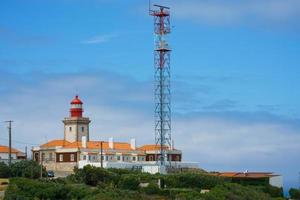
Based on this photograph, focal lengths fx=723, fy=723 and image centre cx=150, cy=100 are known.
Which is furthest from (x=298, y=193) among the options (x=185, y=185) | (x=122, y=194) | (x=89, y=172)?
(x=122, y=194)

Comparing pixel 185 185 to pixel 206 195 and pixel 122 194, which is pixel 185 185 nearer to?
pixel 206 195

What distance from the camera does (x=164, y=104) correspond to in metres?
71.4

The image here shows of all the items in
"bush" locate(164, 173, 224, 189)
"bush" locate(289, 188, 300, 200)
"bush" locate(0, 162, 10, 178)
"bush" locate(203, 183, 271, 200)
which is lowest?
"bush" locate(289, 188, 300, 200)

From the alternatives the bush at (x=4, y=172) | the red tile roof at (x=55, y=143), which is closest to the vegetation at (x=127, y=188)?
the bush at (x=4, y=172)

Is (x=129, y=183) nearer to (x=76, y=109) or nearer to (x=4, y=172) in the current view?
(x=4, y=172)

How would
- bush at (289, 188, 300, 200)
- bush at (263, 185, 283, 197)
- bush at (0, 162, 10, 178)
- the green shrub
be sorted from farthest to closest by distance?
bush at (289, 188, 300, 200) → bush at (263, 185, 283, 197) → bush at (0, 162, 10, 178) → the green shrub

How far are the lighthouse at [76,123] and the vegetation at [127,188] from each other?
717 inches

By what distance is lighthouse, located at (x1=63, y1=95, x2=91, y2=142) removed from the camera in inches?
3255

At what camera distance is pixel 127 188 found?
171 ft

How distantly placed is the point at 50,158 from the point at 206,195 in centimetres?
→ 3360

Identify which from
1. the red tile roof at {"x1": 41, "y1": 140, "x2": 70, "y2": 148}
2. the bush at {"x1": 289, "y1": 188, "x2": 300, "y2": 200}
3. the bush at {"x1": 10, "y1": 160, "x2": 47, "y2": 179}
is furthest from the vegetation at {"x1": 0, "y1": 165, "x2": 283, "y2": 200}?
the red tile roof at {"x1": 41, "y1": 140, "x2": 70, "y2": 148}

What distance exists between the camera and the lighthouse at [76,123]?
82688 millimetres

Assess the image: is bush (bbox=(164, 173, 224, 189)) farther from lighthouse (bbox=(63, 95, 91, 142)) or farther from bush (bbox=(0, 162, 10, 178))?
lighthouse (bbox=(63, 95, 91, 142))

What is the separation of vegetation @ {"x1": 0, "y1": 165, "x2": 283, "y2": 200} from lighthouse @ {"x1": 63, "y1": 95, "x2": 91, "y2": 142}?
18.2 meters
